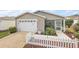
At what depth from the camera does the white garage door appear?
2.10 meters

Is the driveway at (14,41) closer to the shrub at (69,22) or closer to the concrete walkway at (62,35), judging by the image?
the concrete walkway at (62,35)

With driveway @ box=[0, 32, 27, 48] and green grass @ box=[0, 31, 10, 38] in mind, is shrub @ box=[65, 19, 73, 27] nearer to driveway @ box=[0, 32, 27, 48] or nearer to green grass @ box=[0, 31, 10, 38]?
driveway @ box=[0, 32, 27, 48]

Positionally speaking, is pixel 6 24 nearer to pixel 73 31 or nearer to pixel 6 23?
pixel 6 23

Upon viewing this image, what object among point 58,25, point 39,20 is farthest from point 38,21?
point 58,25

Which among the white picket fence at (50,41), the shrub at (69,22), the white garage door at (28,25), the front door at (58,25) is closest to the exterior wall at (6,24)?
the white garage door at (28,25)

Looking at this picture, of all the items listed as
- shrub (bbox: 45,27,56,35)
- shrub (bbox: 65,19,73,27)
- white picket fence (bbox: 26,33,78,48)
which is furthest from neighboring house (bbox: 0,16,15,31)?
shrub (bbox: 65,19,73,27)

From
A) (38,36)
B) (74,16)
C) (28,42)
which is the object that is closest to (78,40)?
(74,16)

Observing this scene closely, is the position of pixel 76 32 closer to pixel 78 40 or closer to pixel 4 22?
pixel 78 40

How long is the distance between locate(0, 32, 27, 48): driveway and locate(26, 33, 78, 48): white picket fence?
8cm

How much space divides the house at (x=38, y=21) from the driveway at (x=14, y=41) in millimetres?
93

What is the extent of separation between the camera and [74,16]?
206 cm

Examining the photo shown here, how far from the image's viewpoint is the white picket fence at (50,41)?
6.73 feet

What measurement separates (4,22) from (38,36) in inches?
19.1

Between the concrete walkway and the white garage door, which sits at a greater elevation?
the white garage door
